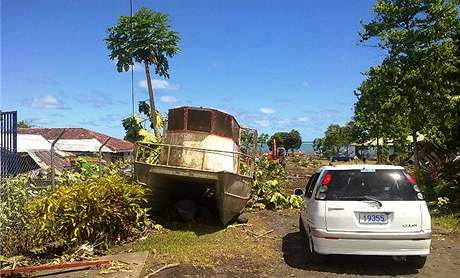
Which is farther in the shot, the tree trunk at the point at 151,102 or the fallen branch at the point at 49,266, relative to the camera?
the tree trunk at the point at 151,102

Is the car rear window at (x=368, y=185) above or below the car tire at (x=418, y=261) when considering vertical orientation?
above

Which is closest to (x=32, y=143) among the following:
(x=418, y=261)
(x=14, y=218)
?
(x=14, y=218)

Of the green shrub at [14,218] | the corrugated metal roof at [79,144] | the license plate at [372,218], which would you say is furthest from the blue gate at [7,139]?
the corrugated metal roof at [79,144]

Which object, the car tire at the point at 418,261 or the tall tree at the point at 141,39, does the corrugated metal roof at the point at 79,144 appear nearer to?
Answer: the tall tree at the point at 141,39

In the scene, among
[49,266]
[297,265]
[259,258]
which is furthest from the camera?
[259,258]

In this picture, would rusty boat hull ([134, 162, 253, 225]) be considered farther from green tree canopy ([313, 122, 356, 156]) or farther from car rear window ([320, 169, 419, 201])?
green tree canopy ([313, 122, 356, 156])

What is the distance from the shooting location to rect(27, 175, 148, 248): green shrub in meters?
9.05

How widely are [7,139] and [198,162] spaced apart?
14.0ft

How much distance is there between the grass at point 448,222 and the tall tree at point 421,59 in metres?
5.62

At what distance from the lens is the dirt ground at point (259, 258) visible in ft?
26.2

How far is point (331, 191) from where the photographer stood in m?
7.97

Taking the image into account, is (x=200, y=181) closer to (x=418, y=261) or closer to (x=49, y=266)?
(x=49, y=266)

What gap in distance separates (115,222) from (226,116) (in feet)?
13.1

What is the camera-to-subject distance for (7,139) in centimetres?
977
